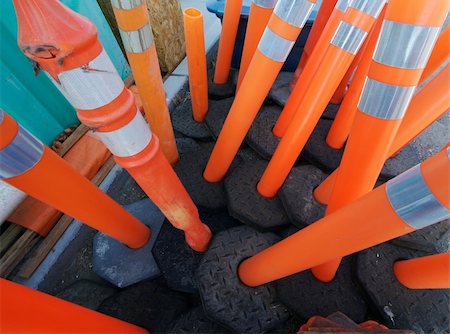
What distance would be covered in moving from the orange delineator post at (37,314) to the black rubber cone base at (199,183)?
0.53 meters

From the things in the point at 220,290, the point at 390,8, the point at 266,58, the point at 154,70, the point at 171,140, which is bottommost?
the point at 220,290

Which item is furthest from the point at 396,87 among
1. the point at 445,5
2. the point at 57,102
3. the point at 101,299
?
the point at 57,102

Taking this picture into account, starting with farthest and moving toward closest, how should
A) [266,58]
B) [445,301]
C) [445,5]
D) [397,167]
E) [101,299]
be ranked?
[397,167]
[101,299]
[445,301]
[266,58]
[445,5]

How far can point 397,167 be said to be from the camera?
1005 millimetres

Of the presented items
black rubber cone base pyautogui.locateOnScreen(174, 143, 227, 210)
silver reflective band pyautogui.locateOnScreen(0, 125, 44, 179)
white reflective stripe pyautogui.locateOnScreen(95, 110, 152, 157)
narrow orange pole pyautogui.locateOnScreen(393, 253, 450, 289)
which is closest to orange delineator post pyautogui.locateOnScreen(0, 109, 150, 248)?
silver reflective band pyautogui.locateOnScreen(0, 125, 44, 179)

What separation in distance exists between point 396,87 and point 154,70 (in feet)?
2.04

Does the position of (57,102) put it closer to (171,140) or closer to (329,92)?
(171,140)

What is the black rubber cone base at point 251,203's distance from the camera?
88 cm

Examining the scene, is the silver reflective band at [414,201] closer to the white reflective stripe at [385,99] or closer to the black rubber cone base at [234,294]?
the white reflective stripe at [385,99]

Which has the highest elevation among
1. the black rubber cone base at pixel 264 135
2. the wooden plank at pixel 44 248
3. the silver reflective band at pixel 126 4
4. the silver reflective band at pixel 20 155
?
the silver reflective band at pixel 126 4

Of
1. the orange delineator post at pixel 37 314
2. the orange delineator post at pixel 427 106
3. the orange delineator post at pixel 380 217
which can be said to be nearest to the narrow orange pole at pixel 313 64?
the orange delineator post at pixel 427 106

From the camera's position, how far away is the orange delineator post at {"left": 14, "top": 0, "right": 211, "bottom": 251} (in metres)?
0.32

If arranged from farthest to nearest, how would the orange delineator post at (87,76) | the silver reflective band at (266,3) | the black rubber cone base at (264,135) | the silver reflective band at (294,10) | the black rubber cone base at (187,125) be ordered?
the black rubber cone base at (187,125) < the black rubber cone base at (264,135) < the silver reflective band at (266,3) < the silver reflective band at (294,10) < the orange delineator post at (87,76)

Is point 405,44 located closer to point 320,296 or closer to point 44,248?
point 320,296
